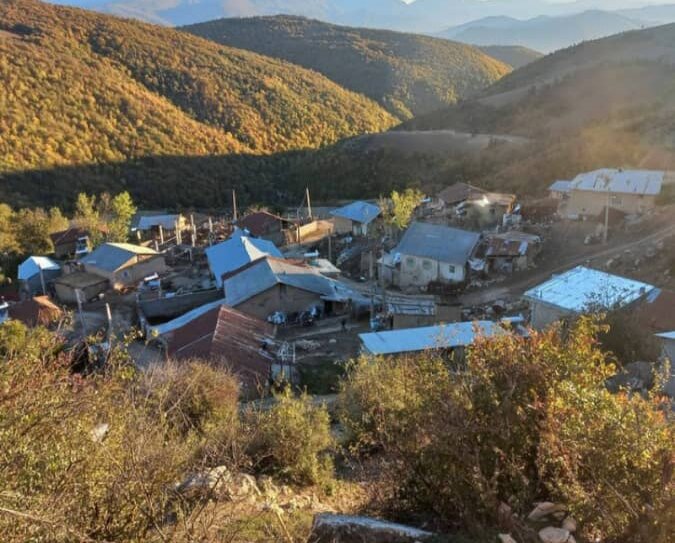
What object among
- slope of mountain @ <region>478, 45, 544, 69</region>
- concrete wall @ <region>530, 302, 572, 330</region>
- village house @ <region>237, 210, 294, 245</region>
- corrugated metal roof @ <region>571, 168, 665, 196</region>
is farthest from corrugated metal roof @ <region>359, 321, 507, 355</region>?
slope of mountain @ <region>478, 45, 544, 69</region>

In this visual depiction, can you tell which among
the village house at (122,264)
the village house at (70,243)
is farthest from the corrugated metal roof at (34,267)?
the village house at (70,243)

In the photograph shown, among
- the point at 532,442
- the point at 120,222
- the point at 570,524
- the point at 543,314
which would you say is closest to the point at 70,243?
the point at 120,222

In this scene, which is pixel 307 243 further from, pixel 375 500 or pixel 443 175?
pixel 375 500

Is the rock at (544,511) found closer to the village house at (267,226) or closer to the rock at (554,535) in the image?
the rock at (554,535)

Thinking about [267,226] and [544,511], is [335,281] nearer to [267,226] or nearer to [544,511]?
[267,226]

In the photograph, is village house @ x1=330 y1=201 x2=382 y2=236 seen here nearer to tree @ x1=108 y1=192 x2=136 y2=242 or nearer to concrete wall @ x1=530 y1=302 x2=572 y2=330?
tree @ x1=108 y1=192 x2=136 y2=242
